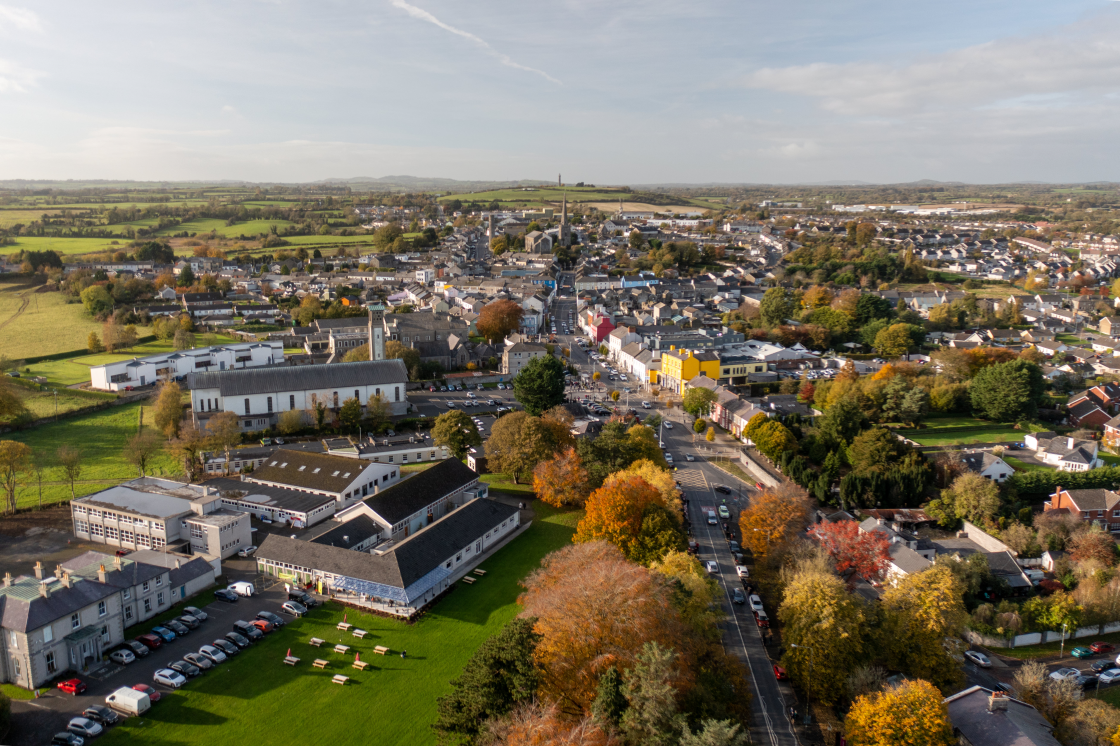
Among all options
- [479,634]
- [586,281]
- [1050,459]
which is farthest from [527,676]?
[586,281]

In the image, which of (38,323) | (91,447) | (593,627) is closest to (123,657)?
(593,627)

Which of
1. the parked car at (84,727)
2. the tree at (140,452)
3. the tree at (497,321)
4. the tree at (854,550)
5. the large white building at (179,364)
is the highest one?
the tree at (497,321)

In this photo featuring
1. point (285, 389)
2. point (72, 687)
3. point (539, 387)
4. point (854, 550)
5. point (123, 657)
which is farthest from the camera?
point (285, 389)

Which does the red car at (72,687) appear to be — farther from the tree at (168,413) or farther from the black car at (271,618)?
the tree at (168,413)

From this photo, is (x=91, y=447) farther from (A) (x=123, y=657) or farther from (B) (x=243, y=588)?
(A) (x=123, y=657)

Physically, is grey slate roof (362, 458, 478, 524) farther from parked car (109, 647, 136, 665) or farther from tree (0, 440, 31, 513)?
tree (0, 440, 31, 513)

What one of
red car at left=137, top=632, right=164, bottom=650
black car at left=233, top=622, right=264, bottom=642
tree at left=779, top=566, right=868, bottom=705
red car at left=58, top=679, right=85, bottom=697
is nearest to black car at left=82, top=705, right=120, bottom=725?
red car at left=58, top=679, right=85, bottom=697

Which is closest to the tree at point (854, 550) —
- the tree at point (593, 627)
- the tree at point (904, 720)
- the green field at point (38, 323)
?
the tree at point (904, 720)
